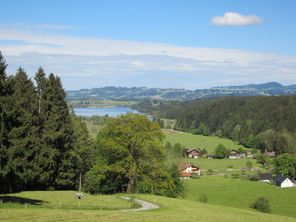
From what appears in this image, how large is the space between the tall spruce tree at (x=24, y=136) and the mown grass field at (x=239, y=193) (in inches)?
1199

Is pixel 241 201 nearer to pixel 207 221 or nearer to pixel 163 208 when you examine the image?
pixel 163 208

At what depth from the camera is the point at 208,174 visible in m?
115

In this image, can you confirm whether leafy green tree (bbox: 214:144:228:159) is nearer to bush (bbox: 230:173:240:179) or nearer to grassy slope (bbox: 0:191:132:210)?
bush (bbox: 230:173:240:179)

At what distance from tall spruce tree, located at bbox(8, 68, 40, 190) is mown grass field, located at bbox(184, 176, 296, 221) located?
3046 cm

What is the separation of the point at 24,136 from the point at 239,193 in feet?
Answer: 179

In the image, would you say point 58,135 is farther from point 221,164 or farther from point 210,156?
point 210,156

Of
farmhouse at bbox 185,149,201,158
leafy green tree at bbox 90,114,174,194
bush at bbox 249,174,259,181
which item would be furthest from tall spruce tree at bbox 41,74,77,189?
farmhouse at bbox 185,149,201,158

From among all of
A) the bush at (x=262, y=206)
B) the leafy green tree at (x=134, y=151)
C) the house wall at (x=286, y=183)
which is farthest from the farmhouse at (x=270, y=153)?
the leafy green tree at (x=134, y=151)

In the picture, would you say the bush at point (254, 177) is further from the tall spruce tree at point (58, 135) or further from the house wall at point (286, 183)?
the tall spruce tree at point (58, 135)

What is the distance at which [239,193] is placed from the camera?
80938 mm

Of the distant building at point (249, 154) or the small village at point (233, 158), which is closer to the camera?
the small village at point (233, 158)

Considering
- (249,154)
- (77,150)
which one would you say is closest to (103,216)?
(77,150)

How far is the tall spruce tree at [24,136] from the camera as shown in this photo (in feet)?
108

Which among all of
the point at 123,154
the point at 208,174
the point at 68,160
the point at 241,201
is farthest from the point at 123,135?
the point at 208,174
